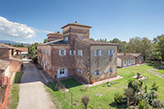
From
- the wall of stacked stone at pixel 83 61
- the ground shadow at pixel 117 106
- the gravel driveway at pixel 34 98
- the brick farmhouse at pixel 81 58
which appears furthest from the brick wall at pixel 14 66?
the ground shadow at pixel 117 106

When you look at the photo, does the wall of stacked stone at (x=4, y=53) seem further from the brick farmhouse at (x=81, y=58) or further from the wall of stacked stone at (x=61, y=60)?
the wall of stacked stone at (x=61, y=60)

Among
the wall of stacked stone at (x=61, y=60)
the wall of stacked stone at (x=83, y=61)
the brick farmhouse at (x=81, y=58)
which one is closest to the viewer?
the wall of stacked stone at (x=83, y=61)

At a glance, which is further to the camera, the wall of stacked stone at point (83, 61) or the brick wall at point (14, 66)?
the brick wall at point (14, 66)

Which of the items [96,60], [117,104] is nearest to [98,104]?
[117,104]

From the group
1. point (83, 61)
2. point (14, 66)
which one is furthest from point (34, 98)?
point (14, 66)

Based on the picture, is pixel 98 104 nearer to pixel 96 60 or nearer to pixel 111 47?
pixel 96 60

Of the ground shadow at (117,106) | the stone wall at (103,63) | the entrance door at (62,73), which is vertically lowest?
the ground shadow at (117,106)

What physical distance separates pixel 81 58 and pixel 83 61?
852 millimetres

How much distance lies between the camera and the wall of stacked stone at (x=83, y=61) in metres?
17.1

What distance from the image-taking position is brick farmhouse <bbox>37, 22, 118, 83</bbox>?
17.2 m

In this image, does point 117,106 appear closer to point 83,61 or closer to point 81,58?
point 83,61

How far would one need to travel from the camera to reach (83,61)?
18234mm

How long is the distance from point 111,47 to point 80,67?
7.58 m

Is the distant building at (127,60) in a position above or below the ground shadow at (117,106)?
above
